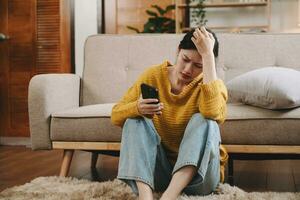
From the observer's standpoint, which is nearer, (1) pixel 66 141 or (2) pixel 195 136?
(2) pixel 195 136

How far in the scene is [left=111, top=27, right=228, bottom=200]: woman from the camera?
4.67ft

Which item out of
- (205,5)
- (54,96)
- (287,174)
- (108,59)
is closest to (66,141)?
(54,96)

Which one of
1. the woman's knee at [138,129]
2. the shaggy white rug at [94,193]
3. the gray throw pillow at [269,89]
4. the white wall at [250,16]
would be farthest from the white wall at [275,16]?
the woman's knee at [138,129]

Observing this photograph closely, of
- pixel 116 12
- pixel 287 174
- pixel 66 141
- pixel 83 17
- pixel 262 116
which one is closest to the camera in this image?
pixel 262 116

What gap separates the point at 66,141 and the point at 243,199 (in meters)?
0.82

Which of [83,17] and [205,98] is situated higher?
[83,17]

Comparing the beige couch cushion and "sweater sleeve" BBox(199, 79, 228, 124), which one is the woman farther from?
the beige couch cushion

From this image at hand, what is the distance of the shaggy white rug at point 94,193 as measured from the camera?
1632 mm

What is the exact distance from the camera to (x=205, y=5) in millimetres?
4688

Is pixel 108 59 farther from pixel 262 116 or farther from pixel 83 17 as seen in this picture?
pixel 83 17

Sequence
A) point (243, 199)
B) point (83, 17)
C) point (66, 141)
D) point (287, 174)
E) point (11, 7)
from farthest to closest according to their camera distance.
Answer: point (83, 17), point (11, 7), point (287, 174), point (66, 141), point (243, 199)

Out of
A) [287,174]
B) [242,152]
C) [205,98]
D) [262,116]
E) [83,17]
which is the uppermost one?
[83,17]

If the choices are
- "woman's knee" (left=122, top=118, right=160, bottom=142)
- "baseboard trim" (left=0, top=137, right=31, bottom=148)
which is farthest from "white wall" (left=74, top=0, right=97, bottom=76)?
"woman's knee" (left=122, top=118, right=160, bottom=142)

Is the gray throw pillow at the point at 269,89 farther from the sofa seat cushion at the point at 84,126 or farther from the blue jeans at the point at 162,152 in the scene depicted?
the sofa seat cushion at the point at 84,126
